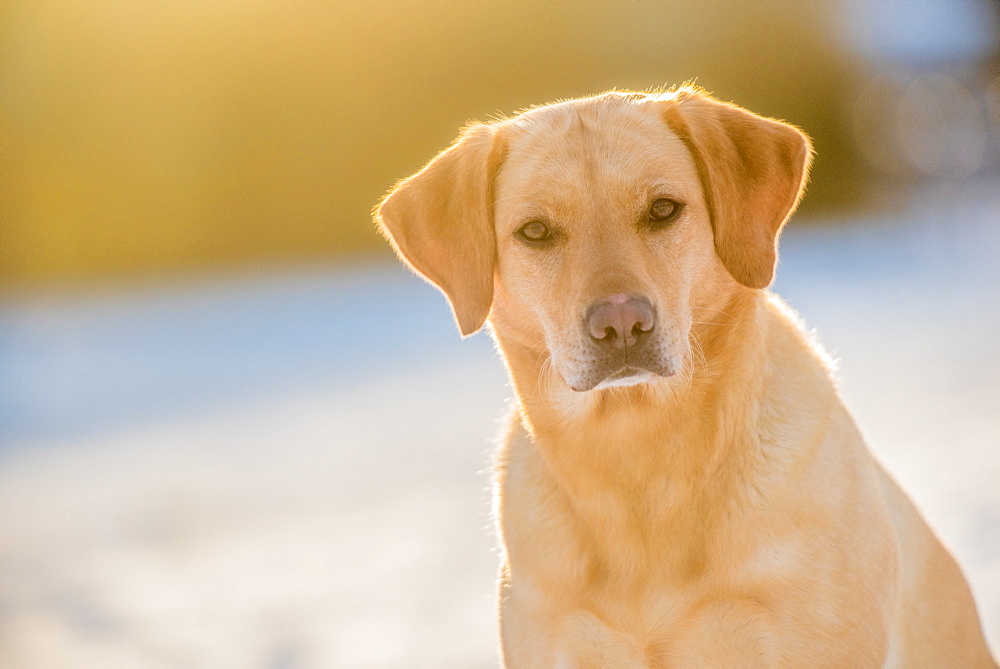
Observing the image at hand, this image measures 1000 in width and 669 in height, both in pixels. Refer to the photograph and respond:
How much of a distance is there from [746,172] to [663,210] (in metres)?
0.25

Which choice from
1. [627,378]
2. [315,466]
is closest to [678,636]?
[627,378]

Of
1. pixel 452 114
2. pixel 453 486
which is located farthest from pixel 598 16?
pixel 453 486

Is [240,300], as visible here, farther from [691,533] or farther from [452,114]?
[691,533]

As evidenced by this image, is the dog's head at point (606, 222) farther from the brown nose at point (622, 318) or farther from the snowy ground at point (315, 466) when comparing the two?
the snowy ground at point (315, 466)

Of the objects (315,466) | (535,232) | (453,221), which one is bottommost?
(535,232)

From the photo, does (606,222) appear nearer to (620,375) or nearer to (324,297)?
(620,375)

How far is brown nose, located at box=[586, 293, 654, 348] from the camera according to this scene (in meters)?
2.41

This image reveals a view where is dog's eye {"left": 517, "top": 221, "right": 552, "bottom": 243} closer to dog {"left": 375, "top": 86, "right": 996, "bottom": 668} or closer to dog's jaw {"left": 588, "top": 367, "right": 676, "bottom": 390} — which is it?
dog {"left": 375, "top": 86, "right": 996, "bottom": 668}

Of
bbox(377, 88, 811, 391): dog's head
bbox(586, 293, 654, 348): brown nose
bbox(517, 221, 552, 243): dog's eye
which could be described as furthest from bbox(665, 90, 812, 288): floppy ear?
bbox(517, 221, 552, 243): dog's eye

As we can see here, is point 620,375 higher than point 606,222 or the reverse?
the reverse

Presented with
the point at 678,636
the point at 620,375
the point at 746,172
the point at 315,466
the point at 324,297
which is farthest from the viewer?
the point at 324,297

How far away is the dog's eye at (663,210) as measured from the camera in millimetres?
2631

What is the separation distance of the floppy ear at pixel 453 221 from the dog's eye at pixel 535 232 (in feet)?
0.37

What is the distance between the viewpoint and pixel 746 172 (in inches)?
106
